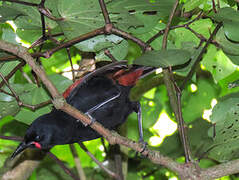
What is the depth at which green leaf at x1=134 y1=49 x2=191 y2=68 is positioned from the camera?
1822 millimetres

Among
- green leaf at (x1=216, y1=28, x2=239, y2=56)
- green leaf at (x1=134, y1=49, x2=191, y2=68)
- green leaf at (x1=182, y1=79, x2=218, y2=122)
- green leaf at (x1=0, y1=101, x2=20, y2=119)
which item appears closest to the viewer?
green leaf at (x1=134, y1=49, x2=191, y2=68)

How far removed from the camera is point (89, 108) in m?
2.48

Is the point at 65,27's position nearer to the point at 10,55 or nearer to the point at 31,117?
the point at 10,55

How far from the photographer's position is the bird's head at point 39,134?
2.41 metres

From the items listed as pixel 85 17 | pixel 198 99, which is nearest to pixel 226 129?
pixel 85 17

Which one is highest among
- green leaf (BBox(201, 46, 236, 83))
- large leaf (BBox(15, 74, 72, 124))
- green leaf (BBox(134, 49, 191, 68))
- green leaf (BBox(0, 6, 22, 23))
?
green leaf (BBox(0, 6, 22, 23))

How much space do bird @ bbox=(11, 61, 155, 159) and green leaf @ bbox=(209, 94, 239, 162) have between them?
19.9 inches

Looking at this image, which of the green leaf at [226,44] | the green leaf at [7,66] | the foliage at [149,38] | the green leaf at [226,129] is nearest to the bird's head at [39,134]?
the foliage at [149,38]

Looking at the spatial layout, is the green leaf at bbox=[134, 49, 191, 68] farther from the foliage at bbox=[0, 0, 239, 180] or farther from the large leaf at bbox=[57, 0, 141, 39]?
the large leaf at bbox=[57, 0, 141, 39]

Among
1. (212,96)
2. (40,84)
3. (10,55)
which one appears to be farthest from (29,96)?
(212,96)

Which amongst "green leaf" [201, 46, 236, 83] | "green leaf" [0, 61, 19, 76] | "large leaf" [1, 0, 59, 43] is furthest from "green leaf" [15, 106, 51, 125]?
"green leaf" [201, 46, 236, 83]

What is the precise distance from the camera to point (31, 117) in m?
2.54

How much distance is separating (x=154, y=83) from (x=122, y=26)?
16.9 inches

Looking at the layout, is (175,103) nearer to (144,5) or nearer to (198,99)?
(144,5)
